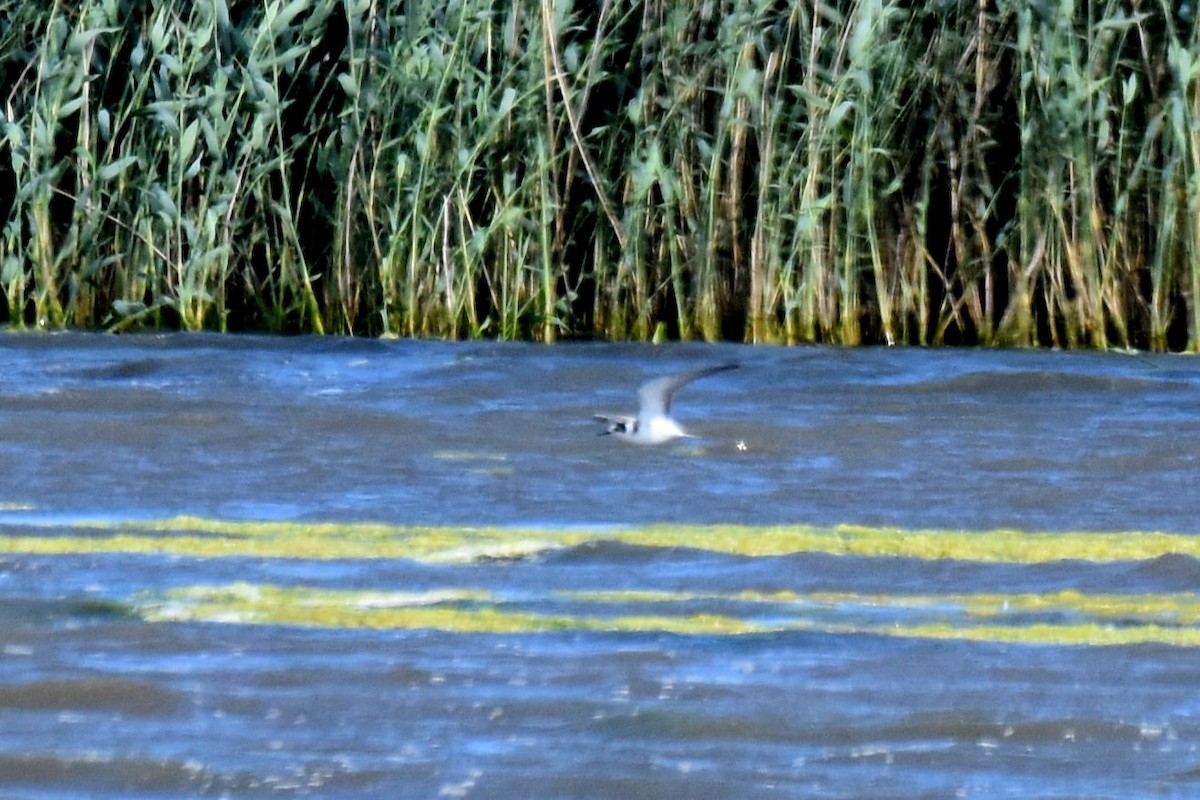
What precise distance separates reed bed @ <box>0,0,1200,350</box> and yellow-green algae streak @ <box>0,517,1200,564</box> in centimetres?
314

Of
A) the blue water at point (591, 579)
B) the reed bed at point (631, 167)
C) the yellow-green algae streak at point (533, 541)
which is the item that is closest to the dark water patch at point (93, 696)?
the blue water at point (591, 579)

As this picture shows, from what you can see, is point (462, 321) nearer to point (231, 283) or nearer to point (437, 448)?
point (231, 283)

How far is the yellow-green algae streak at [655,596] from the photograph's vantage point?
4012 millimetres

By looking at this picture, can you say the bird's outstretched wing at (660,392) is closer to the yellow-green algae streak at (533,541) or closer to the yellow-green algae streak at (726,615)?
the yellow-green algae streak at (533,541)

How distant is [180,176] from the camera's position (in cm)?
834

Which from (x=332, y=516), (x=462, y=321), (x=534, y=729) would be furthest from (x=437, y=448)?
(x=534, y=729)

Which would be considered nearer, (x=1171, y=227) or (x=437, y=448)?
(x=437, y=448)

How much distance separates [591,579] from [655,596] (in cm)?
20

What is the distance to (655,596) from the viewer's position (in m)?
4.30

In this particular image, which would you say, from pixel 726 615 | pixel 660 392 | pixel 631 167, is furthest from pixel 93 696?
pixel 631 167

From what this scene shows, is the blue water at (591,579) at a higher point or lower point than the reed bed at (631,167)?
lower

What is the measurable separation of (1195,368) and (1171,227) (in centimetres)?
51

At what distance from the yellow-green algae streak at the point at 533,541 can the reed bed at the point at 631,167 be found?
3.14 meters

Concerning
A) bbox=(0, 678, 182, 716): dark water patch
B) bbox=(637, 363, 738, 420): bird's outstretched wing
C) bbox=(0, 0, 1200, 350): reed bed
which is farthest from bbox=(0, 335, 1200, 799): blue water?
bbox=(0, 0, 1200, 350): reed bed
